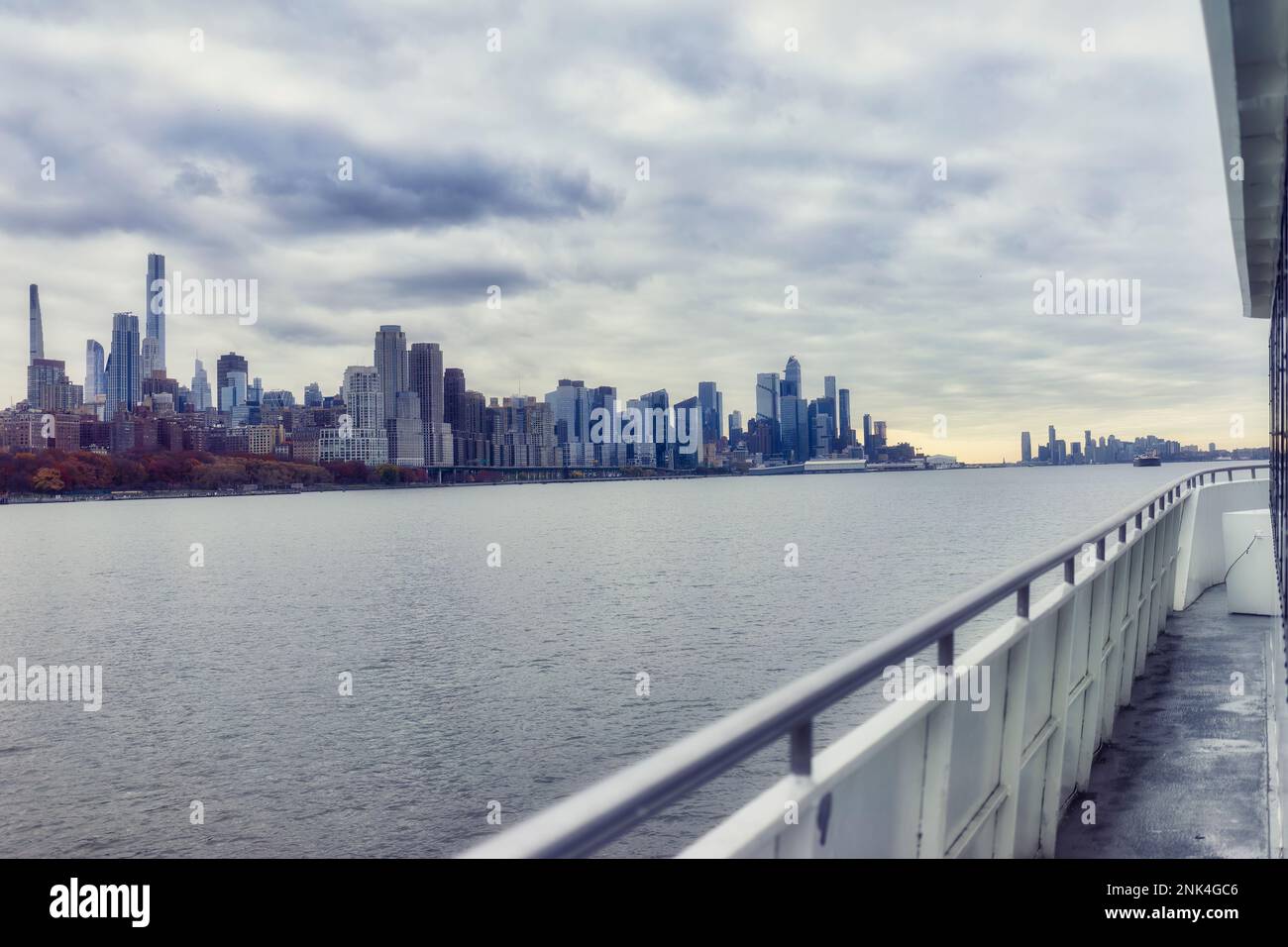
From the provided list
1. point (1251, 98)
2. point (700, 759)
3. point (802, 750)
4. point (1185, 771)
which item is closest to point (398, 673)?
point (1185, 771)

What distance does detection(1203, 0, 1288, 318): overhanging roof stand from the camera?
5.50 metres

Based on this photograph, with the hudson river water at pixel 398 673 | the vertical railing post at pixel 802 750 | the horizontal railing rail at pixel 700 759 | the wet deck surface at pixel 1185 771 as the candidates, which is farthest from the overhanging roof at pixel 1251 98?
the hudson river water at pixel 398 673

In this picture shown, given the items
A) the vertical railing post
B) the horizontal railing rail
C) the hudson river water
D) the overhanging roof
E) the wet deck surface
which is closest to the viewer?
the horizontal railing rail

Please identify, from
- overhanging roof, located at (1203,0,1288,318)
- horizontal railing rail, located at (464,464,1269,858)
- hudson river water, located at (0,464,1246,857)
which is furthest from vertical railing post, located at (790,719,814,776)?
hudson river water, located at (0,464,1246,857)

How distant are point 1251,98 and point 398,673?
92.0 feet

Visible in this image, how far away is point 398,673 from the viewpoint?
1210 inches

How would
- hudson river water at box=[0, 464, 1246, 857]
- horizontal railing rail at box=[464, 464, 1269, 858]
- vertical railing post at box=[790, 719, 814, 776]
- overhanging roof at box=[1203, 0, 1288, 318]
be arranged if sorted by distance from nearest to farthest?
horizontal railing rail at box=[464, 464, 1269, 858], vertical railing post at box=[790, 719, 814, 776], overhanging roof at box=[1203, 0, 1288, 318], hudson river water at box=[0, 464, 1246, 857]

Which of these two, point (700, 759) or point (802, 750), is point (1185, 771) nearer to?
point (802, 750)

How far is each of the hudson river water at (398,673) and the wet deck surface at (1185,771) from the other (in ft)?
29.1

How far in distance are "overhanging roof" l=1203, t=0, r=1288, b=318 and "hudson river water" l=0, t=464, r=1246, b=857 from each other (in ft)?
39.2

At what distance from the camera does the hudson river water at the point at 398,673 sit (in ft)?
60.8

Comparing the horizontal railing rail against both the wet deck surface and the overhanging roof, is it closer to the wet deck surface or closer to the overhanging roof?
the wet deck surface
